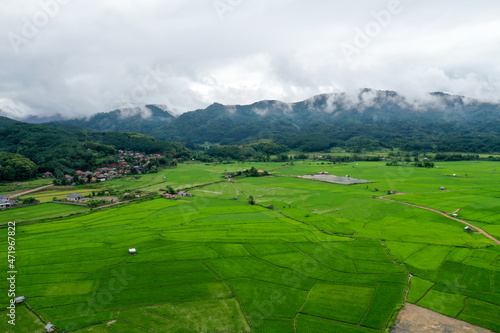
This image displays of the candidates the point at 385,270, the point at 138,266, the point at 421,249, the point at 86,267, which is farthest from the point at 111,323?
the point at 421,249

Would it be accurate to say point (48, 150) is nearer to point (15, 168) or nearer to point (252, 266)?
point (15, 168)

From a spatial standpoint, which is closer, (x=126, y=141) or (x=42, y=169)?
(x=42, y=169)

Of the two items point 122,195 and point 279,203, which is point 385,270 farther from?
point 122,195

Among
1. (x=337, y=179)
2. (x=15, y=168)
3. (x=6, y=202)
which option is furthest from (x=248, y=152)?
(x=6, y=202)

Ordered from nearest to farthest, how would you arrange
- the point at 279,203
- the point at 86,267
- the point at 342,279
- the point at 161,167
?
the point at 342,279
the point at 86,267
the point at 279,203
the point at 161,167

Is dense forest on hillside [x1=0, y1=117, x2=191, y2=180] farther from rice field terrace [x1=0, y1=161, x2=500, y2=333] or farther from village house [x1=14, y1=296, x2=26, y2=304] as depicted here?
village house [x1=14, y1=296, x2=26, y2=304]

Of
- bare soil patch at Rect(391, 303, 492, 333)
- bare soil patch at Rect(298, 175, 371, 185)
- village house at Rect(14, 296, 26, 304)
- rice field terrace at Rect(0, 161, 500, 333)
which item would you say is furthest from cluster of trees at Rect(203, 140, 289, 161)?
bare soil patch at Rect(391, 303, 492, 333)

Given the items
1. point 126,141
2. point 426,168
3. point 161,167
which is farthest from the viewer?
point 126,141
